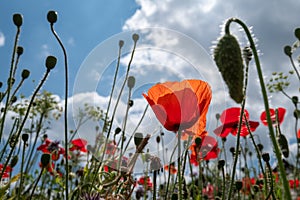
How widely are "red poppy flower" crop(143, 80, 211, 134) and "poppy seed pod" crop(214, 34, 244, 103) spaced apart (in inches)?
18.6

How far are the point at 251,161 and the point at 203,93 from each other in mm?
3027

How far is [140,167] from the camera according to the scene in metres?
1.70

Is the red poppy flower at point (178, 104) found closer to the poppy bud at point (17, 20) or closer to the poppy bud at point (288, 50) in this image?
the poppy bud at point (17, 20)

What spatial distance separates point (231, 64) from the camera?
27.5 inches

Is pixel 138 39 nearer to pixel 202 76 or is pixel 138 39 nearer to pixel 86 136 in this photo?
pixel 202 76

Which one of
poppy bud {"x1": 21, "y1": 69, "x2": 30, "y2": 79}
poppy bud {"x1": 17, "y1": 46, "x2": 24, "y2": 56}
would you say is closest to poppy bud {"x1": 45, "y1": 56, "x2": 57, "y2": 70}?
poppy bud {"x1": 21, "y1": 69, "x2": 30, "y2": 79}

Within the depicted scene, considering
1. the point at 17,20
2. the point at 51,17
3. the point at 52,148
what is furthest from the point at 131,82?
the point at 52,148

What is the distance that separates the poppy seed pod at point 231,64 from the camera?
671 mm

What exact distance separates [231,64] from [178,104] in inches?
22.3

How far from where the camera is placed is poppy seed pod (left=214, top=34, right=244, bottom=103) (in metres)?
0.67

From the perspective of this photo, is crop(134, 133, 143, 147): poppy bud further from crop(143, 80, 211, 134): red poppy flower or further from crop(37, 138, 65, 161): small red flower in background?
crop(37, 138, 65, 161): small red flower in background

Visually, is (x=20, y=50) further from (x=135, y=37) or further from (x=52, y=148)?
(x=52, y=148)

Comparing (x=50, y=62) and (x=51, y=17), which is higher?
(x=51, y=17)

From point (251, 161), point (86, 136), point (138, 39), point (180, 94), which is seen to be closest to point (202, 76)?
point (180, 94)
